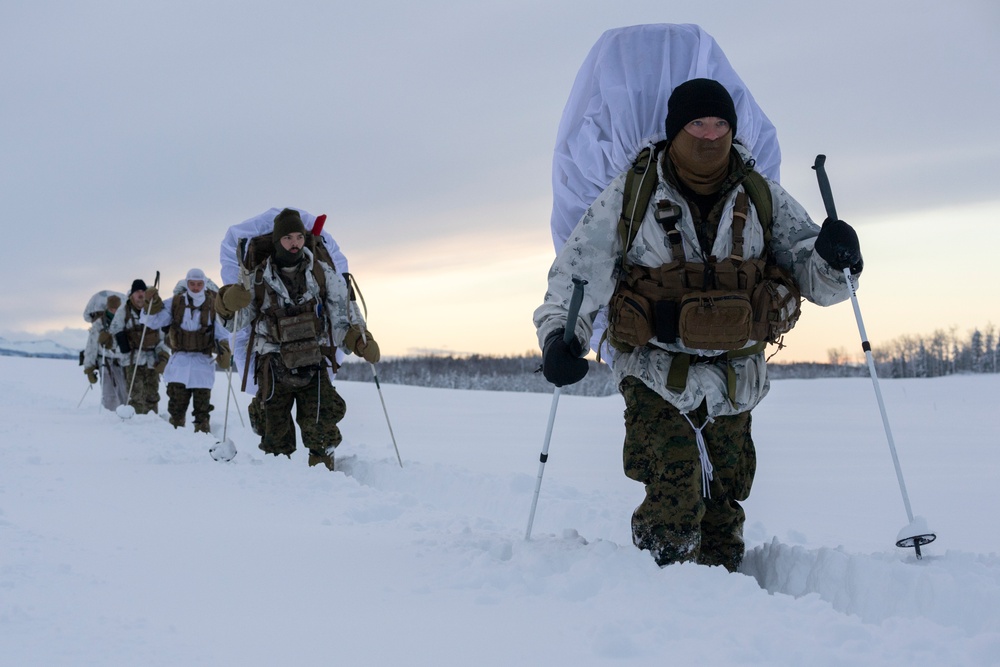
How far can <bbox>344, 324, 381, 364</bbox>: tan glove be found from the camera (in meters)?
6.93

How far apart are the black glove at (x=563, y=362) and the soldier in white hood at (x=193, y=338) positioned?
8301 mm

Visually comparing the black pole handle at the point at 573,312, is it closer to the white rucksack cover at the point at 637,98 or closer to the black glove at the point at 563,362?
the black glove at the point at 563,362

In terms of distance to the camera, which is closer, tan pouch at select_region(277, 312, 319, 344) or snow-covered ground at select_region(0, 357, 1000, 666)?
snow-covered ground at select_region(0, 357, 1000, 666)

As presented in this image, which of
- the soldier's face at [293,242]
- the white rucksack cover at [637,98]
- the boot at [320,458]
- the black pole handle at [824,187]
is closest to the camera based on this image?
the black pole handle at [824,187]

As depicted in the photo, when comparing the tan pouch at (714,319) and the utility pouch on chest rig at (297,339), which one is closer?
the tan pouch at (714,319)

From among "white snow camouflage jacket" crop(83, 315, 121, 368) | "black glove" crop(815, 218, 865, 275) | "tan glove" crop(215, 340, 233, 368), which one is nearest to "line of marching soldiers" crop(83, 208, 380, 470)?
"tan glove" crop(215, 340, 233, 368)

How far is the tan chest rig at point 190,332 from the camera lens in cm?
1077

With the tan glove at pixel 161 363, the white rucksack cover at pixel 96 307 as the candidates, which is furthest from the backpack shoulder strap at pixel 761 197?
the white rucksack cover at pixel 96 307

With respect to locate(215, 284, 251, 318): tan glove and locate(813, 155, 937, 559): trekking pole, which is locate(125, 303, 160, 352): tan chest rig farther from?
locate(813, 155, 937, 559): trekking pole

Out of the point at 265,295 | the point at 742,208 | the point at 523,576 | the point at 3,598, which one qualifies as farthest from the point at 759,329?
the point at 265,295

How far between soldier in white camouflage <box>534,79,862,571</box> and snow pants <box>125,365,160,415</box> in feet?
38.0

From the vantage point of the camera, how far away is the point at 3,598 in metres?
2.59

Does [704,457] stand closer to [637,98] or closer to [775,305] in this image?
[775,305]

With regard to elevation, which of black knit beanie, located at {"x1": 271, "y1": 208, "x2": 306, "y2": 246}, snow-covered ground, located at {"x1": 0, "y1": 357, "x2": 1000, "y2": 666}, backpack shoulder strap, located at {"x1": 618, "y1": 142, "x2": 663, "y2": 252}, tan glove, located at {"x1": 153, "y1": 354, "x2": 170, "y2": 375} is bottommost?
snow-covered ground, located at {"x1": 0, "y1": 357, "x2": 1000, "y2": 666}
